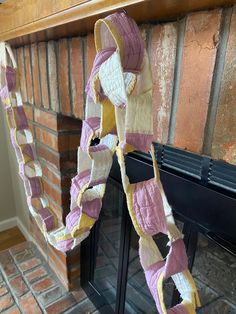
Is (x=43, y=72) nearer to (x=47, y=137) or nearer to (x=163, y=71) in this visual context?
(x=47, y=137)

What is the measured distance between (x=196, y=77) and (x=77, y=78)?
395 millimetres

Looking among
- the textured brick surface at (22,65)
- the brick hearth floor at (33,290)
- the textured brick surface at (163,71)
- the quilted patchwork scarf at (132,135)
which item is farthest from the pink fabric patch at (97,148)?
the brick hearth floor at (33,290)

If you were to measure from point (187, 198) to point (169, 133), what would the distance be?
0.59 ft

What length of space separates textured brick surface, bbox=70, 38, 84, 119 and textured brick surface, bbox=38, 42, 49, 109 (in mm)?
169

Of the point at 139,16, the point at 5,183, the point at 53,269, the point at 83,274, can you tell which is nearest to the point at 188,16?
the point at 139,16

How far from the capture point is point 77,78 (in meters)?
0.73

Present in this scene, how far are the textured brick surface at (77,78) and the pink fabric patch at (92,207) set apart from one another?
28 cm

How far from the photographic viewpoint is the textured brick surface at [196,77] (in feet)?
1.35

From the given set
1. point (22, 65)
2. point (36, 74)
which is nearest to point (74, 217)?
point (36, 74)

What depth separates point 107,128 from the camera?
447 mm

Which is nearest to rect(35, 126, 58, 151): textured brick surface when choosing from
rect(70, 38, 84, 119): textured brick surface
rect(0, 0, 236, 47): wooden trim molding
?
rect(70, 38, 84, 119): textured brick surface

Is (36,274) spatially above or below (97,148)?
below

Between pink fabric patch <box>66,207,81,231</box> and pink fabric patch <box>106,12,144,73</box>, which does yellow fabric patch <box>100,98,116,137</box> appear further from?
pink fabric patch <box>66,207,81,231</box>

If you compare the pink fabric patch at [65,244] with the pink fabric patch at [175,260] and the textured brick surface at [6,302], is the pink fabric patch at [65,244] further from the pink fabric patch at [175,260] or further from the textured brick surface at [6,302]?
the textured brick surface at [6,302]
